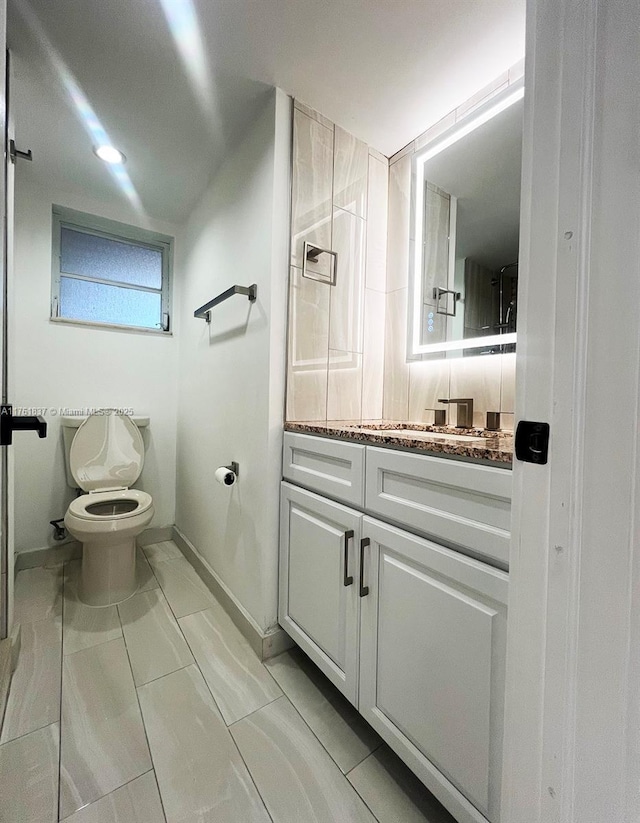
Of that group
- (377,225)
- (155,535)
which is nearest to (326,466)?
(377,225)

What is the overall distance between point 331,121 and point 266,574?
1.85m

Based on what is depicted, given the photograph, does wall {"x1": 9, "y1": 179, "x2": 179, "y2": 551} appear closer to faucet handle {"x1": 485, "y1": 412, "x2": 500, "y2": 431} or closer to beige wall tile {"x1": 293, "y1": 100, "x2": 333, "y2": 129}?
beige wall tile {"x1": 293, "y1": 100, "x2": 333, "y2": 129}

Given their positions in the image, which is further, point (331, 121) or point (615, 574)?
point (331, 121)

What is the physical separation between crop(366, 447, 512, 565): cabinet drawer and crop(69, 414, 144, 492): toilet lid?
1.66 meters

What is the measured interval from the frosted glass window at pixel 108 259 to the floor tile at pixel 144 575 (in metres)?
1.73

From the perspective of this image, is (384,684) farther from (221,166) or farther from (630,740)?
(221,166)

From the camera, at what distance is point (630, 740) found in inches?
15.6

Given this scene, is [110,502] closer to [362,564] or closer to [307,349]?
[307,349]

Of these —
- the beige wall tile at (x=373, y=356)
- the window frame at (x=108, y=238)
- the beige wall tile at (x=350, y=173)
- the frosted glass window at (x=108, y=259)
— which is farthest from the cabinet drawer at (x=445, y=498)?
the frosted glass window at (x=108, y=259)

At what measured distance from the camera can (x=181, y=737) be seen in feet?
3.48

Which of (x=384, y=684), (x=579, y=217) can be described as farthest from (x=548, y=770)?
(x=579, y=217)

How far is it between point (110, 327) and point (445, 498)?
220 centimetres

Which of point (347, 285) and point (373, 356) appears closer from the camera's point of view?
point (347, 285)

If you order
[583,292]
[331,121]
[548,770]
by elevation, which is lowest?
[548,770]
